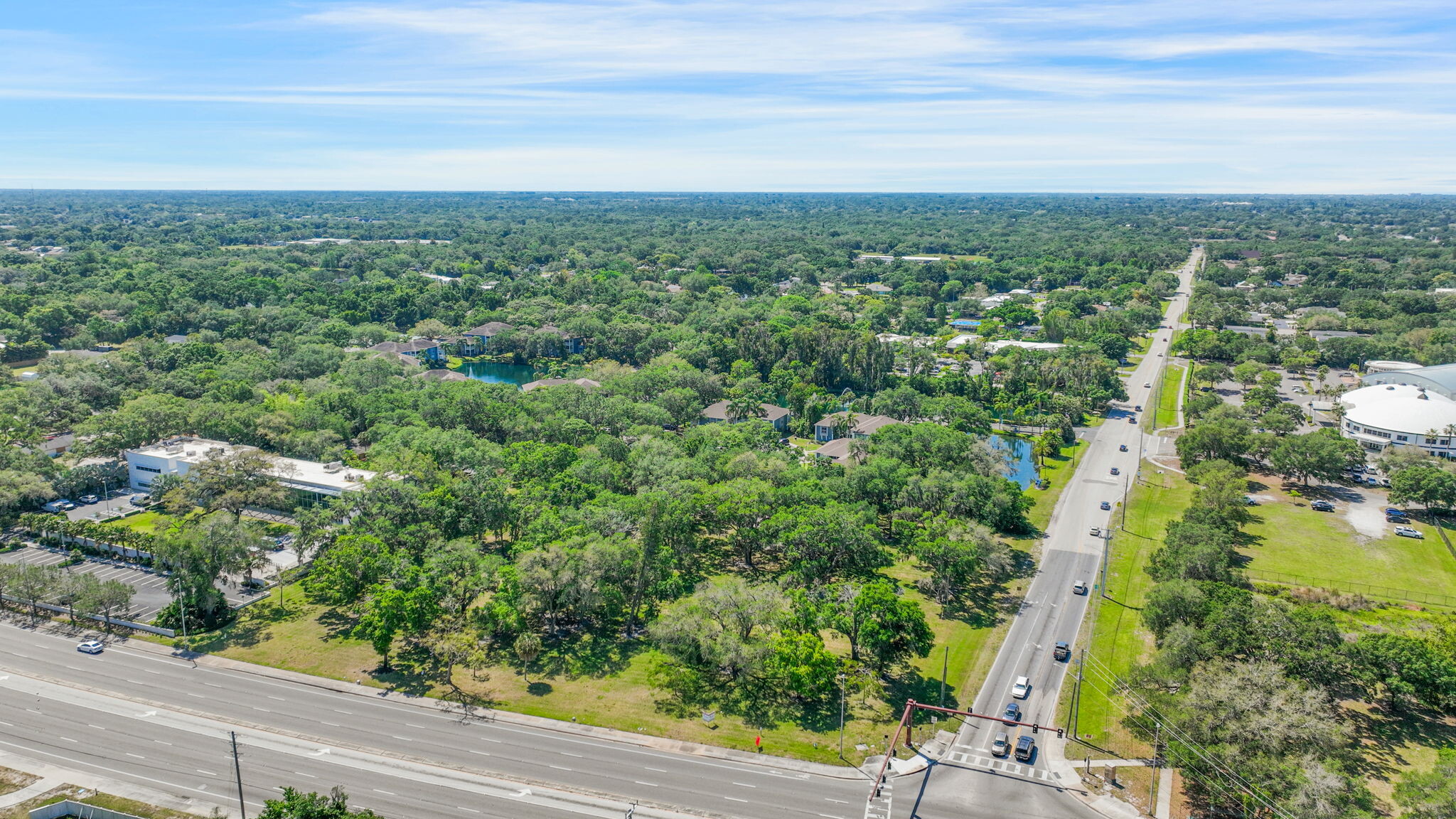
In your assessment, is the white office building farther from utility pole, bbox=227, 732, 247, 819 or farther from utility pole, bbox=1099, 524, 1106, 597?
utility pole, bbox=1099, 524, 1106, 597

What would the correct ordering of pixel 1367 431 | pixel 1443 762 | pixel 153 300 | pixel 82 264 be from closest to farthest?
pixel 1443 762 < pixel 1367 431 < pixel 153 300 < pixel 82 264

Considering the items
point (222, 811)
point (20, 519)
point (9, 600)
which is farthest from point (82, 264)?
point (222, 811)

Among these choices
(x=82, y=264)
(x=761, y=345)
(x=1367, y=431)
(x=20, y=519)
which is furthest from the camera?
(x=82, y=264)

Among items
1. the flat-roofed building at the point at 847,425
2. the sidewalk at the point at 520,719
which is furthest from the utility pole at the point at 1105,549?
the sidewalk at the point at 520,719

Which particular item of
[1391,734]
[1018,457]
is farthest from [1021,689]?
[1018,457]

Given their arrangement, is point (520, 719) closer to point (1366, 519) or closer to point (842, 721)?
point (842, 721)

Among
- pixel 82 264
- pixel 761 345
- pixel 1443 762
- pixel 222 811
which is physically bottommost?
pixel 222 811

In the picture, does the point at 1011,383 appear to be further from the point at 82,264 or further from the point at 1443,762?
the point at 82,264

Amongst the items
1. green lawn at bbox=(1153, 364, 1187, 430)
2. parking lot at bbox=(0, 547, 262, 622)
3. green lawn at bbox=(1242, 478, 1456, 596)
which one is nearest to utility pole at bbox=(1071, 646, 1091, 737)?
green lawn at bbox=(1242, 478, 1456, 596)
